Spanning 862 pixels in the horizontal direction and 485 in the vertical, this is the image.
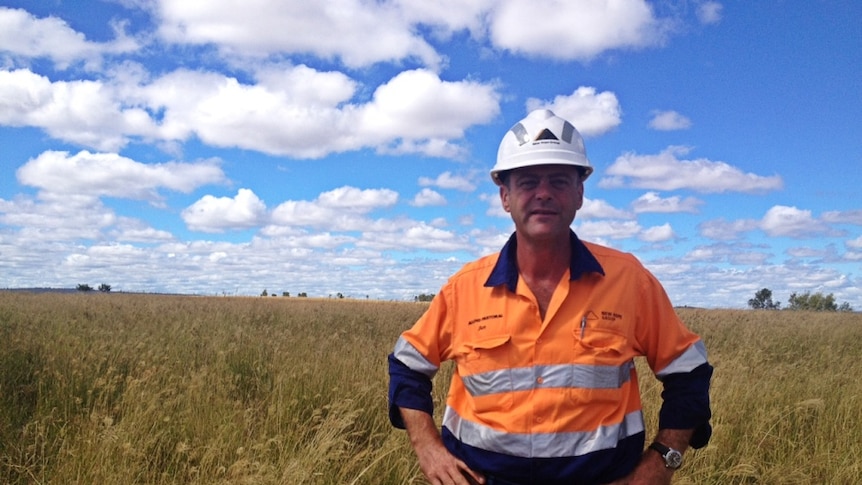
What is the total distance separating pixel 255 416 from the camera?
220 inches

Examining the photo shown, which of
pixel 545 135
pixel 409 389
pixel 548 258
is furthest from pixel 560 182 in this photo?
pixel 409 389

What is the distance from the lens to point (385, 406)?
5785 mm

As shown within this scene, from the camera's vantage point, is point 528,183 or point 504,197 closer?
point 528,183

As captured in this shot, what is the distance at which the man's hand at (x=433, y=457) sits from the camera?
238 cm

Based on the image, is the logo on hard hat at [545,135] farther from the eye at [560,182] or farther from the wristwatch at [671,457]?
the wristwatch at [671,457]

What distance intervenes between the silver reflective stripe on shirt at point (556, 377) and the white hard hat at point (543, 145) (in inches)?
31.4

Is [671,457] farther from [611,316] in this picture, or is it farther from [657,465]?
[611,316]

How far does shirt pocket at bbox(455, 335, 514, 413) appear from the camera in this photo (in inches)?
90.9

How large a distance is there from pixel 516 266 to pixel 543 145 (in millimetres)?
508

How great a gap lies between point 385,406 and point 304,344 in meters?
2.86

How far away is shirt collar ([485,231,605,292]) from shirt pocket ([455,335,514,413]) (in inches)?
9.0

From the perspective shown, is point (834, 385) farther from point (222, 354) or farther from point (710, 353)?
point (222, 354)

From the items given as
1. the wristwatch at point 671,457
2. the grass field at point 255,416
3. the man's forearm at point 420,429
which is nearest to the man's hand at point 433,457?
the man's forearm at point 420,429

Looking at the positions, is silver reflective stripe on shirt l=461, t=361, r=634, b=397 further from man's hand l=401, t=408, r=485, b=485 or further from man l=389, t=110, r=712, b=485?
man's hand l=401, t=408, r=485, b=485
